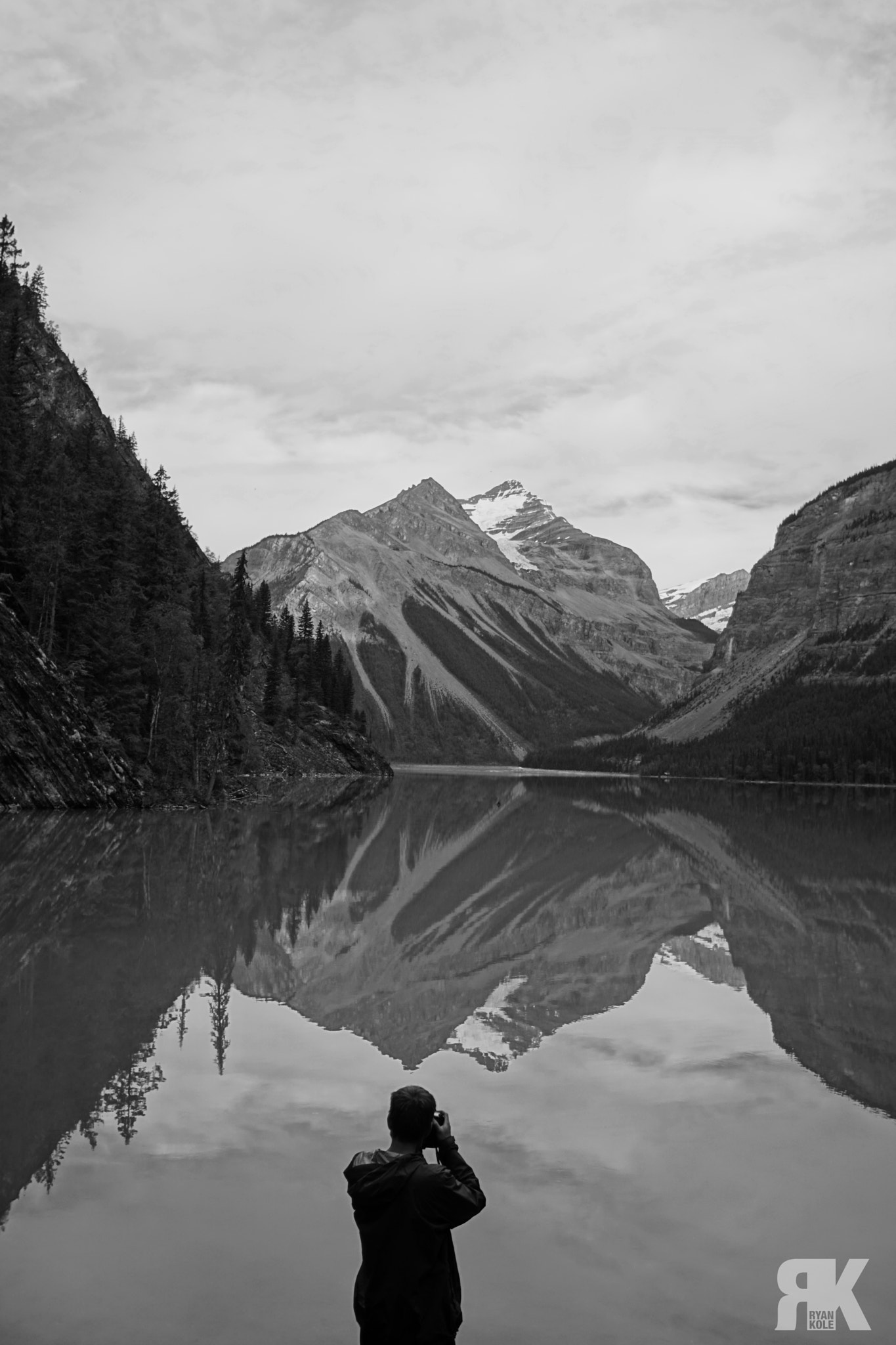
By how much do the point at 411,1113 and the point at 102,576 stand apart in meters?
61.7

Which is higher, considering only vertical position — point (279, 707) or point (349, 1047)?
point (279, 707)

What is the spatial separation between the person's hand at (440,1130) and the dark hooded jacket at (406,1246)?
7.0 inches

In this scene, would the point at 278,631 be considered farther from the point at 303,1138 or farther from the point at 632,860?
the point at 303,1138

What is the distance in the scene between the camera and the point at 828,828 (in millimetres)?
65125

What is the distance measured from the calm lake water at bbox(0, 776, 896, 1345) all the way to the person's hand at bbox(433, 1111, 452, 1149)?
2.07 m

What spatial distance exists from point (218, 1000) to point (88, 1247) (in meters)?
8.93

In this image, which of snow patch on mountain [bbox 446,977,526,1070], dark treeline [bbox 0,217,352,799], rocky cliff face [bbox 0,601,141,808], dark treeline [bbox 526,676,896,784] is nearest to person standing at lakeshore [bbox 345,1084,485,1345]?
snow patch on mountain [bbox 446,977,526,1070]

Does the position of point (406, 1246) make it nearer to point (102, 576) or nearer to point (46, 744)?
point (46, 744)

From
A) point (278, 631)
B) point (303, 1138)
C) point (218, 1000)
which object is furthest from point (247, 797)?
point (278, 631)

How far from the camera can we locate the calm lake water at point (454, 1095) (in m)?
8.23

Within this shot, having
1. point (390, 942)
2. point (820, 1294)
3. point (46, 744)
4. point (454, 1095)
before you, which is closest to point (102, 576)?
point (46, 744)

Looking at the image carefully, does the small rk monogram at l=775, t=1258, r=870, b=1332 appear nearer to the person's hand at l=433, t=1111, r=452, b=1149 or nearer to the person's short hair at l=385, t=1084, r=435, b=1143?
the person's hand at l=433, t=1111, r=452, b=1149

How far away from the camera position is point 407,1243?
635 centimetres

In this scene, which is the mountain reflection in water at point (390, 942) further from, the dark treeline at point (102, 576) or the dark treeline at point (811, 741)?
the dark treeline at point (811, 741)
